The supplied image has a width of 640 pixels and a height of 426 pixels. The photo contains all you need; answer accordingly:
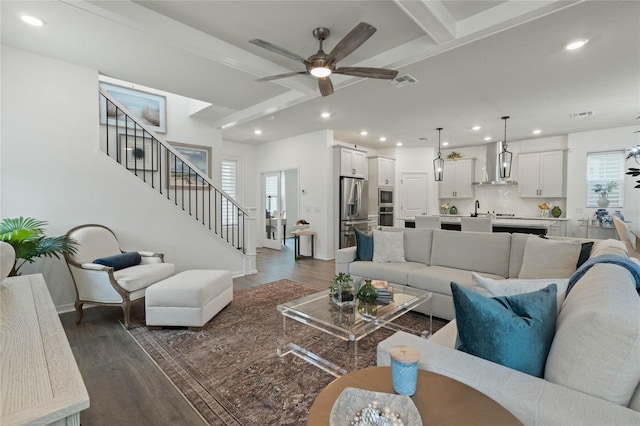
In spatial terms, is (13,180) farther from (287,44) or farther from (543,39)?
(543,39)

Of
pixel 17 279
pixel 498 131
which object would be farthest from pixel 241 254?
pixel 498 131

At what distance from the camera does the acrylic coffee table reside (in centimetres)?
211

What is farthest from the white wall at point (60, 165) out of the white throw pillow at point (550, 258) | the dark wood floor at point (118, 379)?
the white throw pillow at point (550, 258)

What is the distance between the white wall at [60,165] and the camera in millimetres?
3244

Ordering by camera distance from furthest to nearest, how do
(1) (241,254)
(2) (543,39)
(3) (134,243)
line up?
(1) (241,254) → (3) (134,243) → (2) (543,39)

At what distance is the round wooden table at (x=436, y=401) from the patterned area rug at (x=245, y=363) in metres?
0.91

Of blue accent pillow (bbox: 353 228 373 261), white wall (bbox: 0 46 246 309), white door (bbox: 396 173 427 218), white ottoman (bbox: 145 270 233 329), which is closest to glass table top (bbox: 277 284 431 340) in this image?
white ottoman (bbox: 145 270 233 329)

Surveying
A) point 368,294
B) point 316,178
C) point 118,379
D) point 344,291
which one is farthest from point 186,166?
point 368,294

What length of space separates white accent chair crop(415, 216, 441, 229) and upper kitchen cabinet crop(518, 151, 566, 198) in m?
3.81

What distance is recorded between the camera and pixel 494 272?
3.30 meters

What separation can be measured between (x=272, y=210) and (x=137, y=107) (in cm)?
397

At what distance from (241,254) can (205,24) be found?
3.46 m

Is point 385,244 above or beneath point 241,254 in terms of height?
above

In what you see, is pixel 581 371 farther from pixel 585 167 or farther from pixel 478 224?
pixel 585 167
